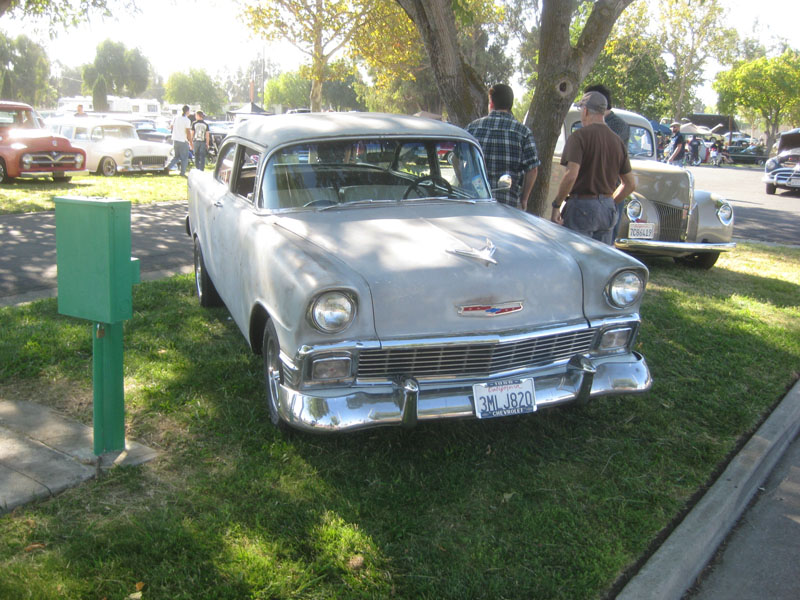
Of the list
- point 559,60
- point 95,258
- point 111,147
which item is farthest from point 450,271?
point 111,147

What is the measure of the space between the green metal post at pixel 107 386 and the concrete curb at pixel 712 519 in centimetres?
235

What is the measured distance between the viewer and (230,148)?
545 cm

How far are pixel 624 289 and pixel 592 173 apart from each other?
2182 millimetres

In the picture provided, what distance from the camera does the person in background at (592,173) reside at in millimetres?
5594

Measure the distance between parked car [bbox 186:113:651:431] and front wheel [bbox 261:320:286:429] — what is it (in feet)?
0.04

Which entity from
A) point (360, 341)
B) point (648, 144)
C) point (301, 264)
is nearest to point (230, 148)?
point (301, 264)

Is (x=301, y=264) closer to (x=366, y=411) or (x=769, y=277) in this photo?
(x=366, y=411)

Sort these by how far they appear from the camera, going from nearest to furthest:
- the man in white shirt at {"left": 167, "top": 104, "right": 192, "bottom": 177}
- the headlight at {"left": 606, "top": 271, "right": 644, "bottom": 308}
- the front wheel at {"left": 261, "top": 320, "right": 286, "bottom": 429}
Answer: the front wheel at {"left": 261, "top": 320, "right": 286, "bottom": 429}, the headlight at {"left": 606, "top": 271, "right": 644, "bottom": 308}, the man in white shirt at {"left": 167, "top": 104, "right": 192, "bottom": 177}

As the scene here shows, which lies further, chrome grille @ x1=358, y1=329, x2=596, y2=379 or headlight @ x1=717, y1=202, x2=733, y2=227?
headlight @ x1=717, y1=202, x2=733, y2=227

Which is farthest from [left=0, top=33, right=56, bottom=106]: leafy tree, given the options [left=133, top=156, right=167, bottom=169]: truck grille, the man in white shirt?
the man in white shirt

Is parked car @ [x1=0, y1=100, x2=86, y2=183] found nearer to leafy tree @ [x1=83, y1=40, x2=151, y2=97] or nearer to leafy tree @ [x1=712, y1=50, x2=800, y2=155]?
leafy tree @ [x1=712, y1=50, x2=800, y2=155]

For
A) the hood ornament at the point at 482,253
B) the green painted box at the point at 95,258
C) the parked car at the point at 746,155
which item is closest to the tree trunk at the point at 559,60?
the hood ornament at the point at 482,253

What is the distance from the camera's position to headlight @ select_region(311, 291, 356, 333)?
10.3 feet

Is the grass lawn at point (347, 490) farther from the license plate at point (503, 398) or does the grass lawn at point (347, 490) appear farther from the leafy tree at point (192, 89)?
the leafy tree at point (192, 89)
